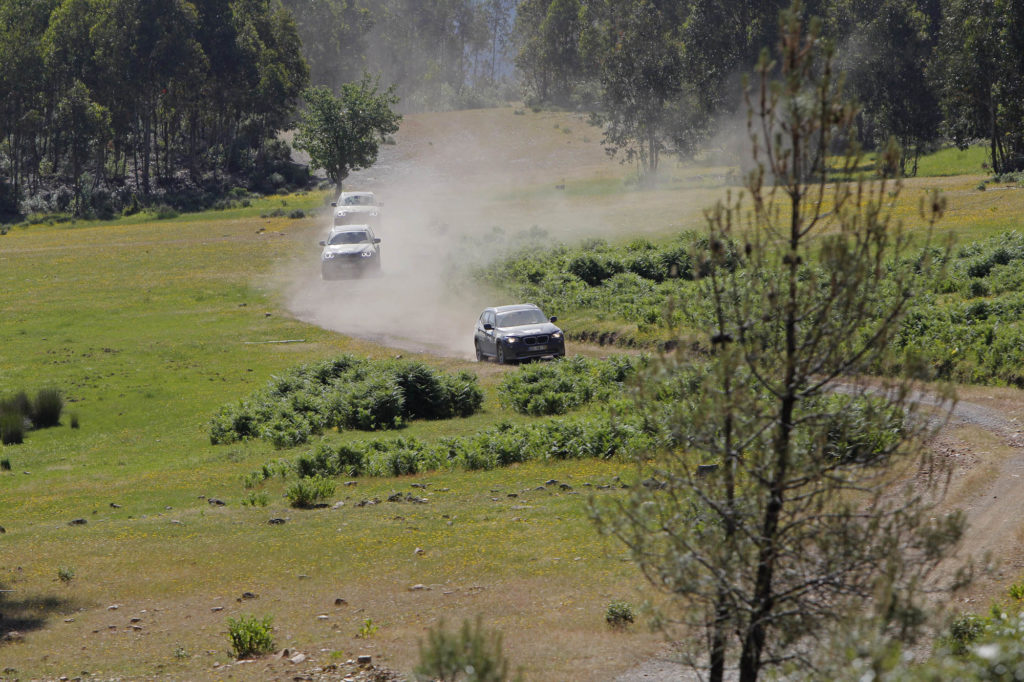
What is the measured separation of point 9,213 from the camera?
99562 millimetres

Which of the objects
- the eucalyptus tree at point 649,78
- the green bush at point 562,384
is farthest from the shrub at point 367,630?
the eucalyptus tree at point 649,78

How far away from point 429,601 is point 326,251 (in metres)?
37.8

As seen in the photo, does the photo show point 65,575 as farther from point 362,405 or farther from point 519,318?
point 519,318

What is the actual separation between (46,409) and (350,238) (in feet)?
73.8

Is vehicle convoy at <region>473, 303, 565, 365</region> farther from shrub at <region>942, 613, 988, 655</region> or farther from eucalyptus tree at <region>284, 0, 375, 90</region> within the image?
eucalyptus tree at <region>284, 0, 375, 90</region>

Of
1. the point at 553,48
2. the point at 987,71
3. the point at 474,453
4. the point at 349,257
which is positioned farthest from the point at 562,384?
the point at 553,48

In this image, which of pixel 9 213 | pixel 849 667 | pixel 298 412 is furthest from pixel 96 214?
pixel 849 667

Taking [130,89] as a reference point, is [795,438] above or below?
below

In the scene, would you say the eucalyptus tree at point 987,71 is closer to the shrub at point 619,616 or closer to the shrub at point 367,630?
the shrub at point 619,616

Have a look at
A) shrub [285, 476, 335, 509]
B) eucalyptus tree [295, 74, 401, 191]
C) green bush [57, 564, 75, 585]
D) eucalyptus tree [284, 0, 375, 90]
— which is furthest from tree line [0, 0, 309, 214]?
green bush [57, 564, 75, 585]

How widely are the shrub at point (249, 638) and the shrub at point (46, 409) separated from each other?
19.3 metres

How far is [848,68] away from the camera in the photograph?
268ft

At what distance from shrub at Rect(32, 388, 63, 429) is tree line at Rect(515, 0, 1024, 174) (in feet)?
205

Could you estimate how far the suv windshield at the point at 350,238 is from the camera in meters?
48.5
